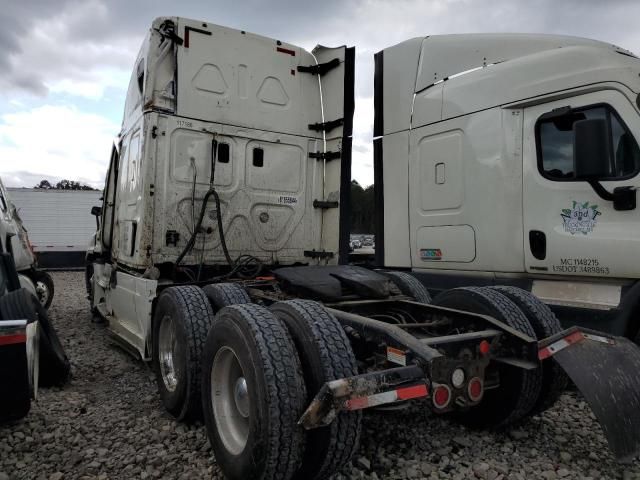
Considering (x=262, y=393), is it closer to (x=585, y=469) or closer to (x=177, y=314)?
(x=177, y=314)

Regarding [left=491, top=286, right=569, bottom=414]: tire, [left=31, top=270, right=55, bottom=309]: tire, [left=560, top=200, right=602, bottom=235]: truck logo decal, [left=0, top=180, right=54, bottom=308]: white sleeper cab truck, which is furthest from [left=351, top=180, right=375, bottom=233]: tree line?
[left=31, top=270, right=55, bottom=309]: tire

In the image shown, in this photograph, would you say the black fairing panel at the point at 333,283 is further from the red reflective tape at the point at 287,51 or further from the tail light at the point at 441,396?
the red reflective tape at the point at 287,51

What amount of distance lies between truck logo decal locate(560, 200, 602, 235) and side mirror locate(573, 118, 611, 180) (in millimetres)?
282

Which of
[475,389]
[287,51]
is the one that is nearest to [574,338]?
[475,389]

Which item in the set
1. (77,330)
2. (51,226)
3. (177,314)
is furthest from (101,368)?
(51,226)

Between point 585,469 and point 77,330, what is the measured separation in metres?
6.48

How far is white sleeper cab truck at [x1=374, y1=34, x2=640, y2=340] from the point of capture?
12.4 feet

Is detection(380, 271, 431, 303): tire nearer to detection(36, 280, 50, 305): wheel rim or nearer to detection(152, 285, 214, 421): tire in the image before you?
detection(152, 285, 214, 421): tire

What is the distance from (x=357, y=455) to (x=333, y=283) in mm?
1191

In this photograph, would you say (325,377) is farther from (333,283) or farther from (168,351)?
(168,351)

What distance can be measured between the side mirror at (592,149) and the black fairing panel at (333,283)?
5.62 ft

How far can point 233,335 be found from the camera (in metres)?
2.66

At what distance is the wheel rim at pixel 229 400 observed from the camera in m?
2.74

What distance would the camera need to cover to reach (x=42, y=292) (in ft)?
27.7
